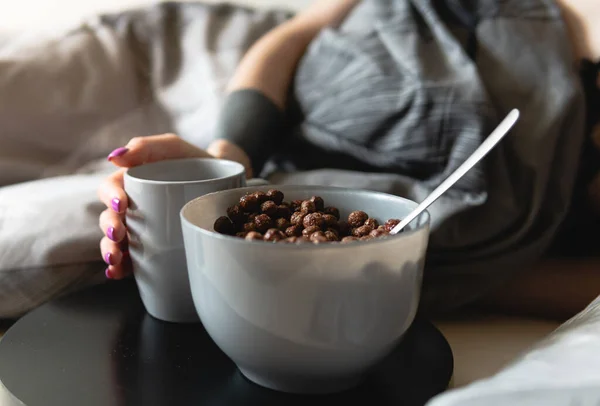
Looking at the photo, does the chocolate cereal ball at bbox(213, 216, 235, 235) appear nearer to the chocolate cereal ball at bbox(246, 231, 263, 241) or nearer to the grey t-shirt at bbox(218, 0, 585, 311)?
the chocolate cereal ball at bbox(246, 231, 263, 241)

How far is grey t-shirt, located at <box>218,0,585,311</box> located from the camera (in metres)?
0.56

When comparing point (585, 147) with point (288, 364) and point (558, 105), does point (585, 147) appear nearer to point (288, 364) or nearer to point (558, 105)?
point (558, 105)

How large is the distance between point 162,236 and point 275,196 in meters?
0.10

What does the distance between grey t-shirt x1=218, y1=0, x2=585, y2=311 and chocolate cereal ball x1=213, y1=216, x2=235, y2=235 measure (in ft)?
0.70

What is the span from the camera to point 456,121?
577 millimetres

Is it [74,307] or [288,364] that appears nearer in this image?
[288,364]

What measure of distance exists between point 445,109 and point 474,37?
0.47 feet

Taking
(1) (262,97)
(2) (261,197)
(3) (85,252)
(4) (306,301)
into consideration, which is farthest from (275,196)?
(1) (262,97)

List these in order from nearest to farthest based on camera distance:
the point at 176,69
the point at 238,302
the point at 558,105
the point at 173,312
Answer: the point at 238,302, the point at 173,312, the point at 558,105, the point at 176,69

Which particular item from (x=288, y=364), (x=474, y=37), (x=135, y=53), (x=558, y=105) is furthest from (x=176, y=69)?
(x=288, y=364)

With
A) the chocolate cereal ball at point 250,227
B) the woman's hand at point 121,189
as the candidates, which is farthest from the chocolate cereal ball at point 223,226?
the woman's hand at point 121,189

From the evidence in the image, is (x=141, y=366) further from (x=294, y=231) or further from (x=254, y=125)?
(x=254, y=125)

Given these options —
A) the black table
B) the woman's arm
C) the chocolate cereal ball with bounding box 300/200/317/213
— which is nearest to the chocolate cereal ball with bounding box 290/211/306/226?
the chocolate cereal ball with bounding box 300/200/317/213

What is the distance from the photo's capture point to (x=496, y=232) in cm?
56
